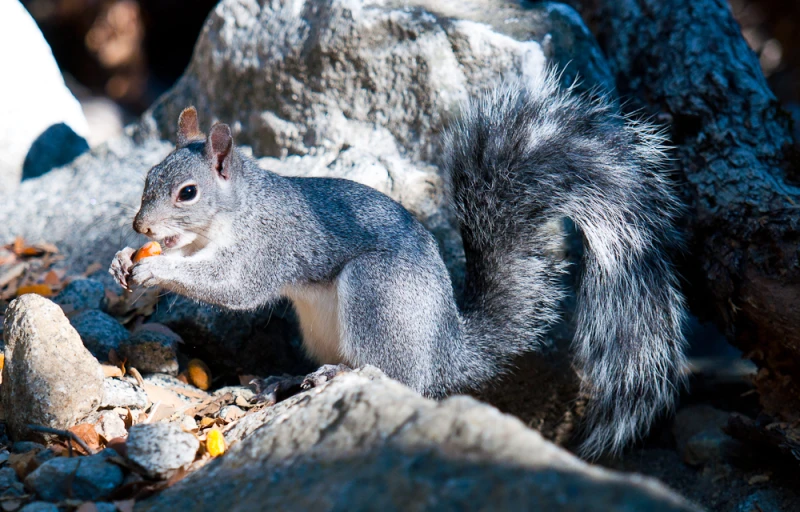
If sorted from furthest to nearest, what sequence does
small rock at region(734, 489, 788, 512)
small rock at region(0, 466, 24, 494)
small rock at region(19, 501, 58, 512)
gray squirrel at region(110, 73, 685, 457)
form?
small rock at region(734, 489, 788, 512) < gray squirrel at region(110, 73, 685, 457) < small rock at region(0, 466, 24, 494) < small rock at region(19, 501, 58, 512)

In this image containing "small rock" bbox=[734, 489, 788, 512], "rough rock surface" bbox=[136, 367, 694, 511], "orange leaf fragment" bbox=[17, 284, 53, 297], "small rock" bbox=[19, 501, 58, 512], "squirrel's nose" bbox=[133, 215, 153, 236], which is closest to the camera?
"rough rock surface" bbox=[136, 367, 694, 511]

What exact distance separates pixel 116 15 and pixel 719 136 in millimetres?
5024

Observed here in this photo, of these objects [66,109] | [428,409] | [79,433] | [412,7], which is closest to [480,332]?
[428,409]

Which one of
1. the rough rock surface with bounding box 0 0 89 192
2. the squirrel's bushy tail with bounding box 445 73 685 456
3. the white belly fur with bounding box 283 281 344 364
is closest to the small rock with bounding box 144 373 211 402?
the white belly fur with bounding box 283 281 344 364

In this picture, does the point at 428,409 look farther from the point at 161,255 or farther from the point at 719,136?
the point at 719,136

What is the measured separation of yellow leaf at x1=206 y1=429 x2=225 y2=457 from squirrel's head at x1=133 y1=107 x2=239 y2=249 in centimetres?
60

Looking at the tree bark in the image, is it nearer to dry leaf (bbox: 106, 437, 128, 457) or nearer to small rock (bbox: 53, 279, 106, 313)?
dry leaf (bbox: 106, 437, 128, 457)

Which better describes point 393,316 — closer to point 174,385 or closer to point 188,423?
point 188,423

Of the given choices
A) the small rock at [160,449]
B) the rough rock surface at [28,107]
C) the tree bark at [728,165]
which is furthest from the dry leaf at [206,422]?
the rough rock surface at [28,107]

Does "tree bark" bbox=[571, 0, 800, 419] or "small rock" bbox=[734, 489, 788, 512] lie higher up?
"tree bark" bbox=[571, 0, 800, 419]

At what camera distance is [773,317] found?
1953 mm

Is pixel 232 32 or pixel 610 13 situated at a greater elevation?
pixel 610 13

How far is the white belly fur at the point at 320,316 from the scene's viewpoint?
200 cm

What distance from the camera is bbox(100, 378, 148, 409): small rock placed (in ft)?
5.79
